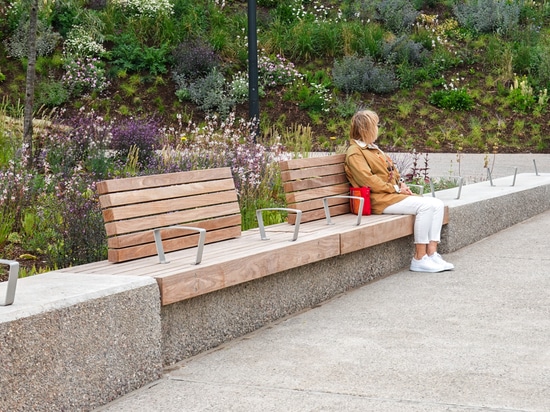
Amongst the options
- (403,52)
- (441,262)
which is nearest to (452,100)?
(403,52)

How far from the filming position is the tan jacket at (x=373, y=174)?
747cm

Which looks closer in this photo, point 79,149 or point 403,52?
point 79,149

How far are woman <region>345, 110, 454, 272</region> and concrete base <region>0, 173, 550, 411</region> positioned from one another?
3.98ft

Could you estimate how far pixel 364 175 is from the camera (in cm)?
746

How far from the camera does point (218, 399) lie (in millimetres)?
4348

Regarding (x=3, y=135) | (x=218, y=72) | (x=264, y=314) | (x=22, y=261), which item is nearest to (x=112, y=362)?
(x=264, y=314)

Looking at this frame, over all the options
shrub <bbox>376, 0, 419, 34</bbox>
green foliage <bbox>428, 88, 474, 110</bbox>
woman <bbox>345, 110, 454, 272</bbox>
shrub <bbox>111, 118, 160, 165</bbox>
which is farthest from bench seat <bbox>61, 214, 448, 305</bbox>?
shrub <bbox>376, 0, 419, 34</bbox>

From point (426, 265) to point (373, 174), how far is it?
0.84 m

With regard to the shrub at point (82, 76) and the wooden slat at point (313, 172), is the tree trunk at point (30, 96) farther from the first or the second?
the shrub at point (82, 76)

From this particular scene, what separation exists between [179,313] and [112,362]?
0.68 m

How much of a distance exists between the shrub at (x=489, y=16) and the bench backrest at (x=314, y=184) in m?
16.1

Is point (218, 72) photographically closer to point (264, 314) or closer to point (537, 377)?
point (264, 314)

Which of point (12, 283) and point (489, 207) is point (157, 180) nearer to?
point (12, 283)

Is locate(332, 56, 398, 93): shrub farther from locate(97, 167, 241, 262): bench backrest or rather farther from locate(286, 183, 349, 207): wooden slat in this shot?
locate(97, 167, 241, 262): bench backrest
